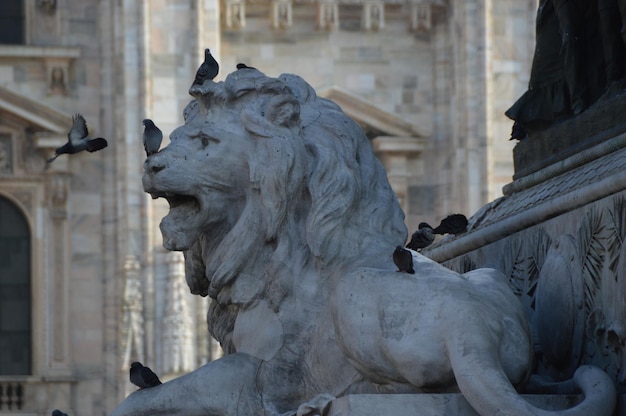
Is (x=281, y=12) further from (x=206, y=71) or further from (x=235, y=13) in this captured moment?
(x=206, y=71)

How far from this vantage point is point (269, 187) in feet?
13.0

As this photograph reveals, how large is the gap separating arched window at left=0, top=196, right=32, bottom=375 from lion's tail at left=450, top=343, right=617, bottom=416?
721 inches

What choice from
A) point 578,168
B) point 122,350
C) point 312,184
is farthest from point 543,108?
point 122,350

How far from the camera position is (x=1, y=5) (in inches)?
864

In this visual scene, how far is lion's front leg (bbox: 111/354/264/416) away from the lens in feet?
12.7

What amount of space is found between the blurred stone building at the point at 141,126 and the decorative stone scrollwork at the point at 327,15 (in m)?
0.02

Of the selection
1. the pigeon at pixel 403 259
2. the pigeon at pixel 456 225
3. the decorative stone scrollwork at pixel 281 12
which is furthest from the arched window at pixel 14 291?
the pigeon at pixel 403 259

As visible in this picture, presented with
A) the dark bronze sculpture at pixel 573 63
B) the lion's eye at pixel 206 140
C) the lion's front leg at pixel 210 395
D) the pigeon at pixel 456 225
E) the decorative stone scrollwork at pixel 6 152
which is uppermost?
the decorative stone scrollwork at pixel 6 152

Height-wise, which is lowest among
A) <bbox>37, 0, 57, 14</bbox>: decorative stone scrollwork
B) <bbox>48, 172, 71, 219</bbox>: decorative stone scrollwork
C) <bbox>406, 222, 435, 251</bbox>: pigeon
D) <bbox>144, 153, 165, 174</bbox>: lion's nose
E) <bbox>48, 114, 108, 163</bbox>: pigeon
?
<bbox>406, 222, 435, 251</bbox>: pigeon

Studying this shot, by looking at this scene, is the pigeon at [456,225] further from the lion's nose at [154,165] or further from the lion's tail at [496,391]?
the lion's tail at [496,391]

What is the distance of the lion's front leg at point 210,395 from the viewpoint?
152 inches

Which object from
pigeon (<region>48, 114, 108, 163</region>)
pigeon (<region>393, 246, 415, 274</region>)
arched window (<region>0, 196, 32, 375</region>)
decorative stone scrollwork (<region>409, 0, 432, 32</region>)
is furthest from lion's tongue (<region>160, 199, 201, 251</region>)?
decorative stone scrollwork (<region>409, 0, 432, 32</region>)

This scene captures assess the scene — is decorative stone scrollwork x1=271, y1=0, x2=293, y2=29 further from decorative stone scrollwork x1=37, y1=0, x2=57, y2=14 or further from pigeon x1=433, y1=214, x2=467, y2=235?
pigeon x1=433, y1=214, x2=467, y2=235

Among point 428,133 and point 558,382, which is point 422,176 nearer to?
point 428,133
